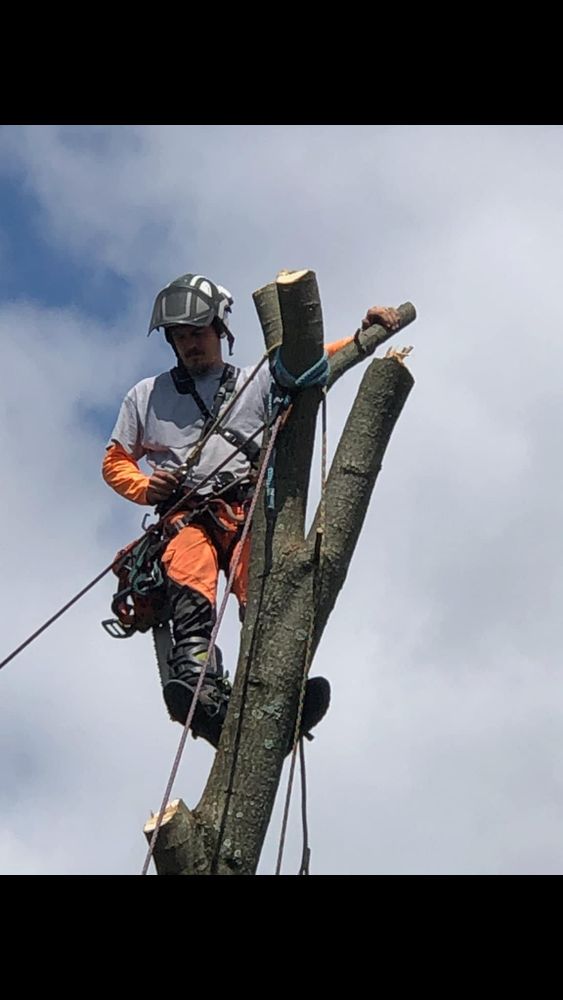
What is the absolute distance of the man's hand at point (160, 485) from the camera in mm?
6070

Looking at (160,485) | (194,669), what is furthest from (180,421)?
(194,669)

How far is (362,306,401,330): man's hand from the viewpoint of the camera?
5.84 metres

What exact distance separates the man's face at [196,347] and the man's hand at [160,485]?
1.96ft

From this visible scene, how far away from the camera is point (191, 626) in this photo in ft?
19.0

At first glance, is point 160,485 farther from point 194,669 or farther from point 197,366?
point 194,669

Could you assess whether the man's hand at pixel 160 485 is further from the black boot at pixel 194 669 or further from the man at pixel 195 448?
the black boot at pixel 194 669

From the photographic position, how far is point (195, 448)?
612cm
